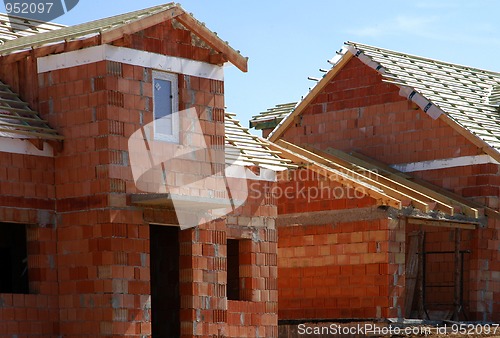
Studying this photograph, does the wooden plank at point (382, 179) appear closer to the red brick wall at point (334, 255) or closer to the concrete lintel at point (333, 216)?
the red brick wall at point (334, 255)

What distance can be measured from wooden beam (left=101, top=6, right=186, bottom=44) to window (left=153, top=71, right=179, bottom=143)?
871mm

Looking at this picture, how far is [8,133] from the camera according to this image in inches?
687

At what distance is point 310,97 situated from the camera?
1159 inches

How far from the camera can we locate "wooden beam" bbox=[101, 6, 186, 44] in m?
17.8

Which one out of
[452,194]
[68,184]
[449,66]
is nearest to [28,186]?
[68,184]

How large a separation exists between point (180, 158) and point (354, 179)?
688 centimetres

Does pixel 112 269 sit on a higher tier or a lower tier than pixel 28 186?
lower

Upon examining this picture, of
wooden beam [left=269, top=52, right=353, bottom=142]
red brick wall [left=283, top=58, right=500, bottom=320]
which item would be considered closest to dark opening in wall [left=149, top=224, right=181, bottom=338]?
red brick wall [left=283, top=58, right=500, bottom=320]

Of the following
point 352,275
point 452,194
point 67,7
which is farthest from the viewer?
point 452,194

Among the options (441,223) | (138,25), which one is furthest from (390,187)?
(138,25)

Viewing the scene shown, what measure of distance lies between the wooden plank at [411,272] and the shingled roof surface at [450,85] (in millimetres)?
2972

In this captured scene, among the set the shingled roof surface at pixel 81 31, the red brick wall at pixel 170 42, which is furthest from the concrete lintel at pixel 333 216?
the shingled roof surface at pixel 81 31

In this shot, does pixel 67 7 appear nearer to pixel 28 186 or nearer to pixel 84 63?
pixel 84 63

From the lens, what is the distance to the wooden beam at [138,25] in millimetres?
17766
